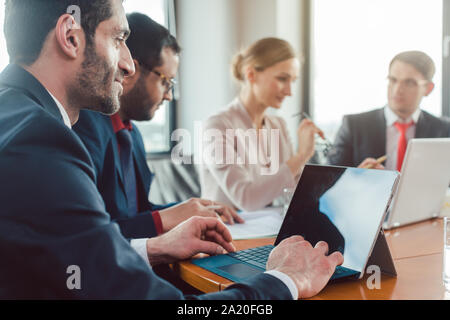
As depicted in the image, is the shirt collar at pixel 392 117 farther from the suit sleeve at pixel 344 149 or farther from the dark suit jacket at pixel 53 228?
the dark suit jacket at pixel 53 228

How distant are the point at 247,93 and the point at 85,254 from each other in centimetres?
178

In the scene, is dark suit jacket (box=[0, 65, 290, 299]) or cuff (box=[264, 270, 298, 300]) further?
cuff (box=[264, 270, 298, 300])

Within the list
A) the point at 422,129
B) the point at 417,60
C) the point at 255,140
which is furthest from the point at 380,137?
the point at 255,140

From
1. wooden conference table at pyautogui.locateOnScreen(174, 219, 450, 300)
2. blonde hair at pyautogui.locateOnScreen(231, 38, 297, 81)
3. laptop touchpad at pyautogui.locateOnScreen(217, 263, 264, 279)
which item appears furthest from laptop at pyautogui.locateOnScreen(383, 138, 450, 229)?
blonde hair at pyautogui.locateOnScreen(231, 38, 297, 81)

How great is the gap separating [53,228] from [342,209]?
0.55 m

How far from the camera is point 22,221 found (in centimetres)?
56

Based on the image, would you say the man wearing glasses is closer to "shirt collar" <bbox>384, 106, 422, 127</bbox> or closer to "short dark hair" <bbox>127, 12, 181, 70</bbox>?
"short dark hair" <bbox>127, 12, 181, 70</bbox>

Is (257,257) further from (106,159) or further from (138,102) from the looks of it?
(138,102)

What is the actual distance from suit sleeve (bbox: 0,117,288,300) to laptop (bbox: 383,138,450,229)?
2.86 feet

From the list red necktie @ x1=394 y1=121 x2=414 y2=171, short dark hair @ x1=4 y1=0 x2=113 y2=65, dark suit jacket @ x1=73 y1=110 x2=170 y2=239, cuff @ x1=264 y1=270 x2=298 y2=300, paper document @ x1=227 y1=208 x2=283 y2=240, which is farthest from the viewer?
red necktie @ x1=394 y1=121 x2=414 y2=171

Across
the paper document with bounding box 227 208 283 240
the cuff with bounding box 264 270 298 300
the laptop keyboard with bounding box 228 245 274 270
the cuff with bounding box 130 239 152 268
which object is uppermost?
the cuff with bounding box 264 270 298 300

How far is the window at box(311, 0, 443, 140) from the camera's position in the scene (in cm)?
262
